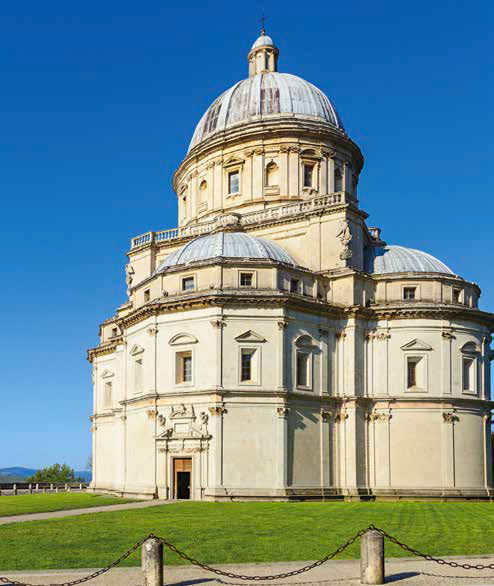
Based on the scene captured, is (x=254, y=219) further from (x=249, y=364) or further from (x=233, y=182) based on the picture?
(x=249, y=364)

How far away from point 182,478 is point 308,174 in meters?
26.5

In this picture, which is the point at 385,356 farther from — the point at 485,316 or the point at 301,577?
the point at 301,577

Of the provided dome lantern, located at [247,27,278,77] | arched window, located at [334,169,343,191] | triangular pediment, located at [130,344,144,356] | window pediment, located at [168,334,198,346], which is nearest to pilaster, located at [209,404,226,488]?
window pediment, located at [168,334,198,346]

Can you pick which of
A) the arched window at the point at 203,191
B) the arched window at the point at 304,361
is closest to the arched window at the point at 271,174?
the arched window at the point at 203,191

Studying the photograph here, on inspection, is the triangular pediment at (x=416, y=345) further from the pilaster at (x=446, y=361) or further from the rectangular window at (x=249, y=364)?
the rectangular window at (x=249, y=364)

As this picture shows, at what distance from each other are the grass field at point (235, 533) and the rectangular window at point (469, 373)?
15.1m

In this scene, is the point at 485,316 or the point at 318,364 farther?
the point at 485,316

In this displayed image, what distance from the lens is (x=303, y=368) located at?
48312 millimetres

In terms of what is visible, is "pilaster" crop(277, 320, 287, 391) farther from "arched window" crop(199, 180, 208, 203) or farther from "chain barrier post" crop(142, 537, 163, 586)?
"chain barrier post" crop(142, 537, 163, 586)

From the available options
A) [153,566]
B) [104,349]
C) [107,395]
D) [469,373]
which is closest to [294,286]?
[469,373]

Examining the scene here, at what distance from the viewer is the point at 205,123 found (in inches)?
2618

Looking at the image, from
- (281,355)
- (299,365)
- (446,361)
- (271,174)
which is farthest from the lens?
(271,174)

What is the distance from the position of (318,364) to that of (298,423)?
13.4 feet

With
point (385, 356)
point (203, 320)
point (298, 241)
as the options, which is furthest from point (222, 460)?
point (298, 241)
